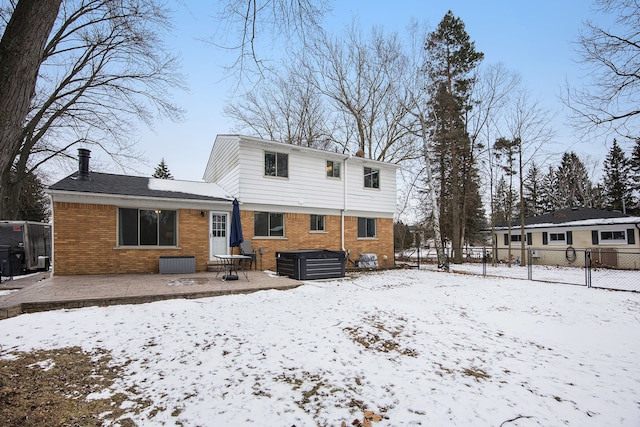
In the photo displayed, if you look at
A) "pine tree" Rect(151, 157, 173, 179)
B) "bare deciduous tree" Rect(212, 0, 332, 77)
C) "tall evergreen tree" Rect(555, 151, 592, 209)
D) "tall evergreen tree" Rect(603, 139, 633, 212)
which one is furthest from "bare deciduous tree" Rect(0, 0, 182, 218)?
"tall evergreen tree" Rect(603, 139, 633, 212)

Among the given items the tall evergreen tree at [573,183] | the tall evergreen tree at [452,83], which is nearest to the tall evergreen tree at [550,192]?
the tall evergreen tree at [573,183]

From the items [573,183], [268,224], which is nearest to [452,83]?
[268,224]

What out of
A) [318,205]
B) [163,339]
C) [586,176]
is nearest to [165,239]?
[318,205]

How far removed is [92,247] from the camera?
10.0 meters

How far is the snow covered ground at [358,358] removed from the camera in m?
3.02

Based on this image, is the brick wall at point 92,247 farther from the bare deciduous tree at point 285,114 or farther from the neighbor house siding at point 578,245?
the neighbor house siding at point 578,245

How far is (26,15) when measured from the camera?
2479 mm

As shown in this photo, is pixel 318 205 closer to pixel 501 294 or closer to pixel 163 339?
pixel 501 294

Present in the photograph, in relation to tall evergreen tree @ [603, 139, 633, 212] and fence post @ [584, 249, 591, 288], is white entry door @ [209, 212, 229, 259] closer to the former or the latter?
fence post @ [584, 249, 591, 288]

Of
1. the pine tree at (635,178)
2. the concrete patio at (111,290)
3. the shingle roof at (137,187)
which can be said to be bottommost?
the concrete patio at (111,290)

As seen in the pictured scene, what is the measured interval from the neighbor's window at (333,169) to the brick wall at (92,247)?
24.7 feet

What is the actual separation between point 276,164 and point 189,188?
3.77 metres

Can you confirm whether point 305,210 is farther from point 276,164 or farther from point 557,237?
point 557,237

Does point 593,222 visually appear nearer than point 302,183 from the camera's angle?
No
